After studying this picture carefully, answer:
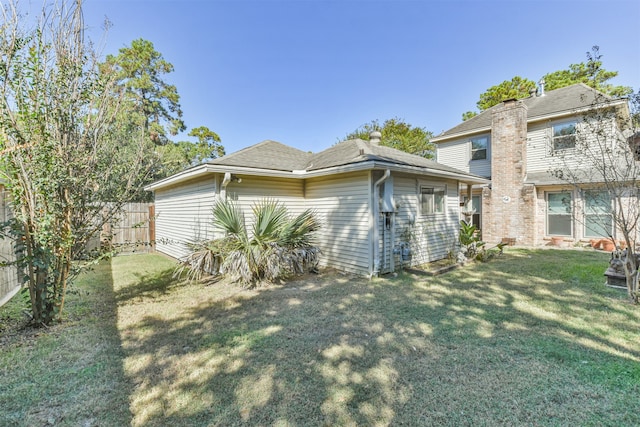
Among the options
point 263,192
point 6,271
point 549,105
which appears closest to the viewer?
point 6,271

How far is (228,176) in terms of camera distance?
6648mm

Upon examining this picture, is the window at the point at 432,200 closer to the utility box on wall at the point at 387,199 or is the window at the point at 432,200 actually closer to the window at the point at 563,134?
the utility box on wall at the point at 387,199

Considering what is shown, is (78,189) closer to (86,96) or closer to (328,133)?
(86,96)

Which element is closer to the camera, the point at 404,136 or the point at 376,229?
the point at 376,229

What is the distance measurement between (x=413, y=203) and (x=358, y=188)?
1928 millimetres

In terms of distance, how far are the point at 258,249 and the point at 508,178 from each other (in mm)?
11209

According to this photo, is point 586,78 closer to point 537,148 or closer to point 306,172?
point 537,148

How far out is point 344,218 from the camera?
24.2 feet

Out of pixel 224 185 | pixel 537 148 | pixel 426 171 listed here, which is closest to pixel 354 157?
pixel 426 171

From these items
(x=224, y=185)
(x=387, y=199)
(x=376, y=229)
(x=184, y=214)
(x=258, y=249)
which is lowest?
(x=258, y=249)

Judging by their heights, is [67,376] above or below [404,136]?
below

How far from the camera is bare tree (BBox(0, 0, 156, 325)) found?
3494 mm

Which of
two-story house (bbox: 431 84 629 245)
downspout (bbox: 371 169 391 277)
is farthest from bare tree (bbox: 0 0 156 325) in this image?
two-story house (bbox: 431 84 629 245)

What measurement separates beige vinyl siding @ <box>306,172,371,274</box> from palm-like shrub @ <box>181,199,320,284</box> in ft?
3.27
